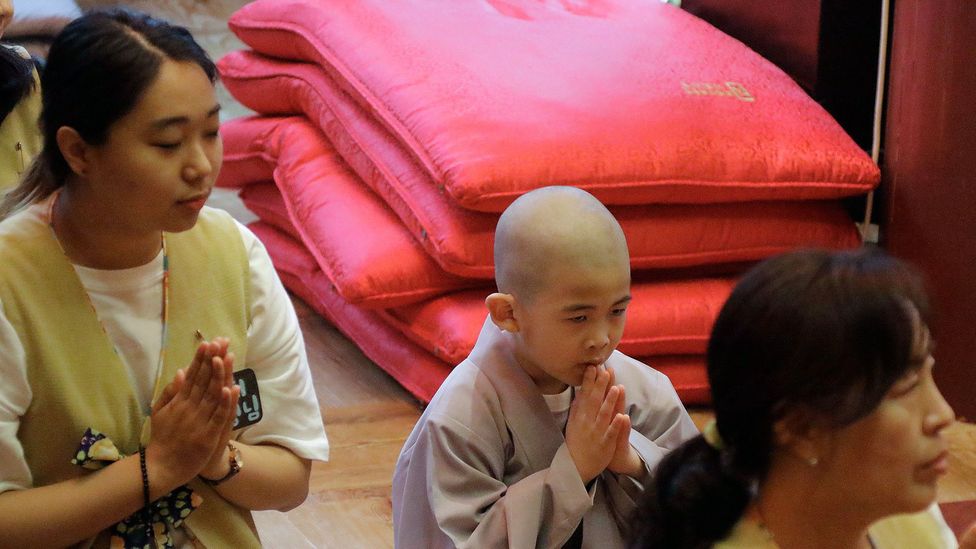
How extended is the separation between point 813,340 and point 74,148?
80 cm

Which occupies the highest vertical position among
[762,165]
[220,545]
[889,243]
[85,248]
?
[85,248]

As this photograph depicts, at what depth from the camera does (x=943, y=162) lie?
250 cm

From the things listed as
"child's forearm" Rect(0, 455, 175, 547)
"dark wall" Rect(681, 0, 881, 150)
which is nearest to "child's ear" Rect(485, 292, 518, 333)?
"child's forearm" Rect(0, 455, 175, 547)

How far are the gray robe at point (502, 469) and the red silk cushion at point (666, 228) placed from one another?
2.60 feet

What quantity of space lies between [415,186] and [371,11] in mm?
587

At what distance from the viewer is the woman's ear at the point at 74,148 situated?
1.35 meters

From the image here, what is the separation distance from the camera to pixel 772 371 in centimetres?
107

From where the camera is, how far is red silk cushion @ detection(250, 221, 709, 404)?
2.60m

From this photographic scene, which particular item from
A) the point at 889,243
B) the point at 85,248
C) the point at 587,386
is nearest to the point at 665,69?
the point at 889,243

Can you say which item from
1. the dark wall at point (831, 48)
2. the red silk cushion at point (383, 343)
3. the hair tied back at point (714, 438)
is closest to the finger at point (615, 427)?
the hair tied back at point (714, 438)

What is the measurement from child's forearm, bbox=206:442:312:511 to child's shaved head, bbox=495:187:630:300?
34 centimetres

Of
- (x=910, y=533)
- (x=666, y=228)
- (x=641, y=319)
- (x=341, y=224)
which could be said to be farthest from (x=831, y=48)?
(x=910, y=533)

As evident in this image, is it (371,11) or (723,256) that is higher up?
(371,11)

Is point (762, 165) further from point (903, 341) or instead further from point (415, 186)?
point (903, 341)
